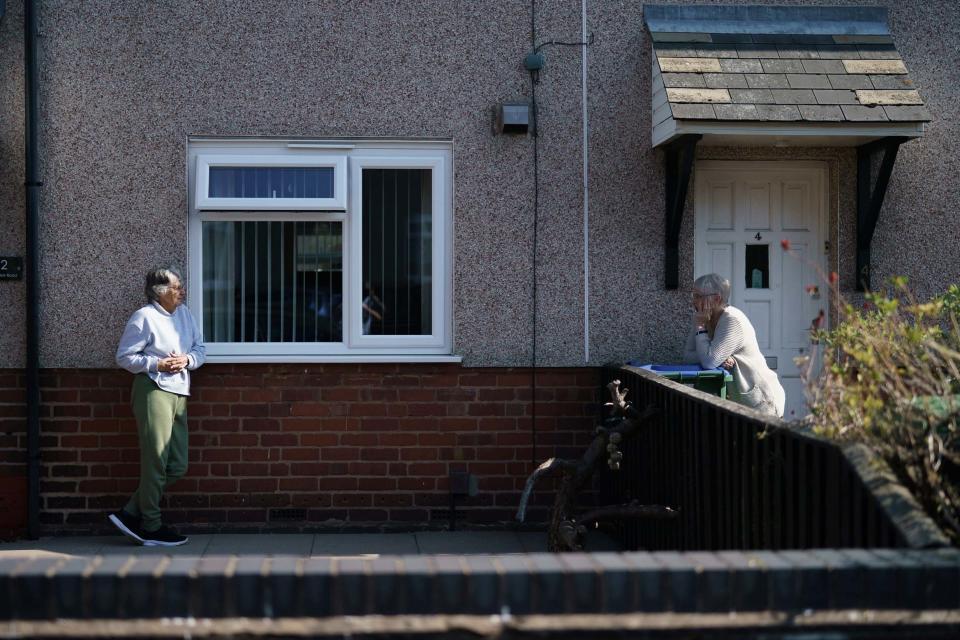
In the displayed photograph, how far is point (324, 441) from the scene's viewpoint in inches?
276

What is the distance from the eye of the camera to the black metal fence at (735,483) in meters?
3.31

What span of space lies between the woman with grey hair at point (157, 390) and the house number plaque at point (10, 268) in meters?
0.79

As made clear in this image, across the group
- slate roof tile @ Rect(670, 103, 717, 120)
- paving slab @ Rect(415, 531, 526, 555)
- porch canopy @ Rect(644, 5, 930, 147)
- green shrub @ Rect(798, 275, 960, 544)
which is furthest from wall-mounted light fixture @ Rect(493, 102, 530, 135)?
green shrub @ Rect(798, 275, 960, 544)

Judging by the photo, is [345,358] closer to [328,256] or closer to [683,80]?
[328,256]

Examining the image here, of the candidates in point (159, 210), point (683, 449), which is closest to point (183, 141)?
point (159, 210)

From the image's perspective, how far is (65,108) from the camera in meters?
6.88

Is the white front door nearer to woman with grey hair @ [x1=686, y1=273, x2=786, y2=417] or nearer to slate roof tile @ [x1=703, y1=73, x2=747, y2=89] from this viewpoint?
slate roof tile @ [x1=703, y1=73, x2=747, y2=89]

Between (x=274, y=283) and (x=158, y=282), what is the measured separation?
34.3 inches

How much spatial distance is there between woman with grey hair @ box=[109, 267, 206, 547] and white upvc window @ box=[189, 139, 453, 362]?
418 millimetres

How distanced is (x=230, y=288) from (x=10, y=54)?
1955mm

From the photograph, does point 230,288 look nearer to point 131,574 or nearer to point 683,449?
point 683,449

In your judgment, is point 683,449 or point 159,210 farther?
point 159,210

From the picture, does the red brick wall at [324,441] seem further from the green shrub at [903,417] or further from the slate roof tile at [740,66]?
the green shrub at [903,417]

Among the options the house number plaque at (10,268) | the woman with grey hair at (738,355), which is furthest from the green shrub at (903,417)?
the house number plaque at (10,268)
